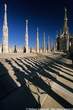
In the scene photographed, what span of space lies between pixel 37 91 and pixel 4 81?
1648mm

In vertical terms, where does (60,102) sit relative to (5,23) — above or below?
below

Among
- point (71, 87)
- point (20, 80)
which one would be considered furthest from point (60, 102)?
point (20, 80)

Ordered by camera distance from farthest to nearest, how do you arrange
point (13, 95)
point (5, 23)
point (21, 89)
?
point (5, 23), point (21, 89), point (13, 95)

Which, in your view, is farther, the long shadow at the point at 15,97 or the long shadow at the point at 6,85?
the long shadow at the point at 6,85

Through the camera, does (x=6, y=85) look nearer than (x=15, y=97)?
No

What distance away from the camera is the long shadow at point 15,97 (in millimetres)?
4840

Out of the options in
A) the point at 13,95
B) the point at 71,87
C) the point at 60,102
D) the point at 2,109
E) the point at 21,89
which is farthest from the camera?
the point at 71,87

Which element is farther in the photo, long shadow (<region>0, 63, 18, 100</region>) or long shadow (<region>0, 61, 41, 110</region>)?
long shadow (<region>0, 63, 18, 100</region>)

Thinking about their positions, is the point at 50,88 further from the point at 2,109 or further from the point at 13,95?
the point at 2,109

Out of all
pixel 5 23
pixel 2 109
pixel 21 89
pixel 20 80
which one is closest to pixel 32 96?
pixel 21 89

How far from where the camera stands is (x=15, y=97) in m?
5.50

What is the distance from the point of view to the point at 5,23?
21.1m

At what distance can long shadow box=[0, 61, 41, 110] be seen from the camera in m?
4.84

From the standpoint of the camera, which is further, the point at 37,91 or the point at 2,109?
the point at 37,91
